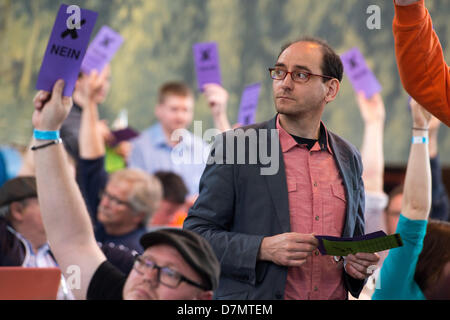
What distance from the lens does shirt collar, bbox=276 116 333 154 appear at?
6.47 feet

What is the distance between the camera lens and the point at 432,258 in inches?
86.6

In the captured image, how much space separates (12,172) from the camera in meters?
3.98

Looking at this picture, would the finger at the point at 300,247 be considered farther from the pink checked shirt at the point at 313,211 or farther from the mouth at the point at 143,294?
the mouth at the point at 143,294

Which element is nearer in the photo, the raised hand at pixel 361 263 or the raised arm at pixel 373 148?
the raised hand at pixel 361 263

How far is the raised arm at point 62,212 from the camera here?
1.65m

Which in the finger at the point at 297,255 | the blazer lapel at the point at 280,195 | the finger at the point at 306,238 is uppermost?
the blazer lapel at the point at 280,195

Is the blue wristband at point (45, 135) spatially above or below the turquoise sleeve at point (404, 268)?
above

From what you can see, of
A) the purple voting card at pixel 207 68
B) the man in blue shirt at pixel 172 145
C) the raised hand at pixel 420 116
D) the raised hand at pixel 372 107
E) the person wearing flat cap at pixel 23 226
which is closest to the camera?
the raised hand at pixel 420 116

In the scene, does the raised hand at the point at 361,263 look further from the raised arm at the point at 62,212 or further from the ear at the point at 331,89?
the raised arm at the point at 62,212

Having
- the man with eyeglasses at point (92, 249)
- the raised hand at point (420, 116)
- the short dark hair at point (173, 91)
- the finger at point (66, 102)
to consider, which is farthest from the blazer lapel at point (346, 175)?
the short dark hair at point (173, 91)

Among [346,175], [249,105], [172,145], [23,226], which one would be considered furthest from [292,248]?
[172,145]

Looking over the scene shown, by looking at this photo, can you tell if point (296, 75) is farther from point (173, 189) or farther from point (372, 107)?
point (173, 189)

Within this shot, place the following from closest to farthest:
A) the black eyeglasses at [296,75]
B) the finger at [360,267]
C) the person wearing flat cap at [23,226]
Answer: the finger at [360,267] → the black eyeglasses at [296,75] → the person wearing flat cap at [23,226]
